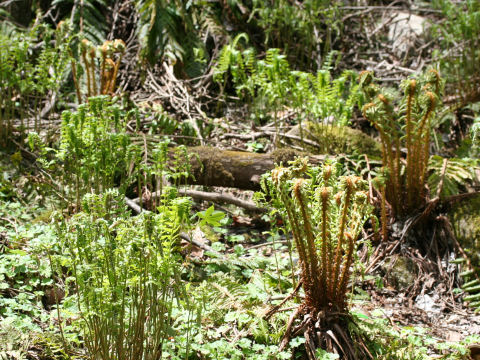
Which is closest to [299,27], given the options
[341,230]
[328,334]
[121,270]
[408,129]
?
[408,129]

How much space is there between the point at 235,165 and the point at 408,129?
135 centimetres

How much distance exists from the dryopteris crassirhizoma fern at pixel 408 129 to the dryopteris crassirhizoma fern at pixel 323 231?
116 centimetres

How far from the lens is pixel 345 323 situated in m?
2.54

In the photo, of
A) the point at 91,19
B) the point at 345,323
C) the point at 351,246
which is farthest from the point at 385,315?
the point at 91,19

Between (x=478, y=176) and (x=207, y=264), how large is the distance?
7.58 ft

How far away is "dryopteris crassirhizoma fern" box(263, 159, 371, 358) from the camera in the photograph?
7.70ft

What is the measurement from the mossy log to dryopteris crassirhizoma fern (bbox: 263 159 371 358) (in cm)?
153

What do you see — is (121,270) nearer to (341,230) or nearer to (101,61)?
(341,230)

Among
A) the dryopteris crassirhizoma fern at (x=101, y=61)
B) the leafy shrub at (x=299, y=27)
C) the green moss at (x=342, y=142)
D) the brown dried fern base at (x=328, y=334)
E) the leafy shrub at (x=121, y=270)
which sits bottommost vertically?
the brown dried fern base at (x=328, y=334)

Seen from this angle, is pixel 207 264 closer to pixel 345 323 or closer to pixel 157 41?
pixel 345 323

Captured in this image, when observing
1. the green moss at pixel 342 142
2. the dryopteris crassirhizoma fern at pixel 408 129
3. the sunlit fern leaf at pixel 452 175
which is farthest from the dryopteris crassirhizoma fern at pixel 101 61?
the sunlit fern leaf at pixel 452 175

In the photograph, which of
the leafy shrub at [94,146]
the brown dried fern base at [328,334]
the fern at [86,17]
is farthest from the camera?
the fern at [86,17]

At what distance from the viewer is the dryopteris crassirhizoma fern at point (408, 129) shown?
3511 millimetres

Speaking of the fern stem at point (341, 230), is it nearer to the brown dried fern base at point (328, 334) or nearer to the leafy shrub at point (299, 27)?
the brown dried fern base at point (328, 334)
